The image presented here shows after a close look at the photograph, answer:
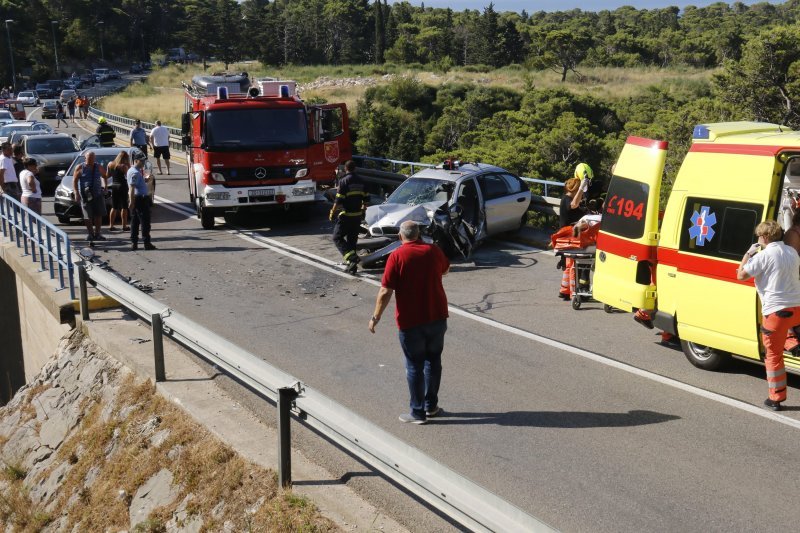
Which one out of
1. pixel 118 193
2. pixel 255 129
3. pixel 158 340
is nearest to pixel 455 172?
pixel 255 129

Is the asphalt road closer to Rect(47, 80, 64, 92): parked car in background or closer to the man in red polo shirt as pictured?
the man in red polo shirt

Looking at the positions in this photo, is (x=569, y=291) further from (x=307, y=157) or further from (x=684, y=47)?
(x=684, y=47)

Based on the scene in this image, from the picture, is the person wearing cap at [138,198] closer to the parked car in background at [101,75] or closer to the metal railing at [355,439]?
the metal railing at [355,439]

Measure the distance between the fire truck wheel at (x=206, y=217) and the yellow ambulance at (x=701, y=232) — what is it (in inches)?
392

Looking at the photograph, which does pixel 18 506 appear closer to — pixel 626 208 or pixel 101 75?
pixel 626 208

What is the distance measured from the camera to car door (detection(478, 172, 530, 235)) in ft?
48.4

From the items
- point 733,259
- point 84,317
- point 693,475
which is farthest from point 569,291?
point 84,317

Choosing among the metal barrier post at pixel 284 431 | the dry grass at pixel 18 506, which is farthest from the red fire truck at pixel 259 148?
the metal barrier post at pixel 284 431

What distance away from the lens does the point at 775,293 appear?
7441 mm

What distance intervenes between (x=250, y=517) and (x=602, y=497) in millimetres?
2448

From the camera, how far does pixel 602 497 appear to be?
19.2 ft

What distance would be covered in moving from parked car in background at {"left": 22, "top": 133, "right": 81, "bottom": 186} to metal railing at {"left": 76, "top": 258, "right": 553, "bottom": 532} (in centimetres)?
1732

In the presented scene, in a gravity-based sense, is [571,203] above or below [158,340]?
above

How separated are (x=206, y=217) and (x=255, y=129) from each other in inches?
83.4
